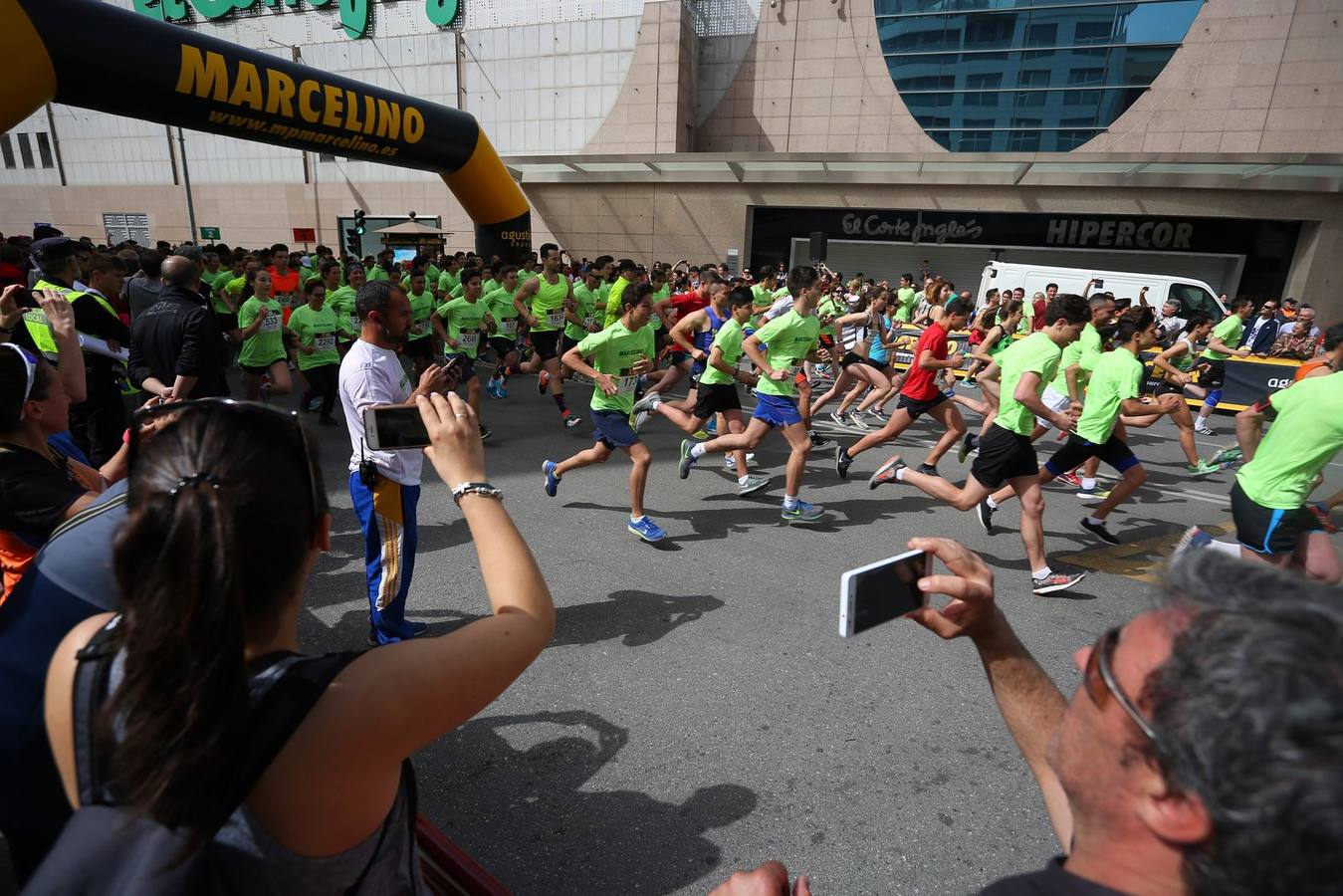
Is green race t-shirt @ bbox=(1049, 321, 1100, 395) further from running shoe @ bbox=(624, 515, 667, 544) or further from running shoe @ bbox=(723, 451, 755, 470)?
running shoe @ bbox=(624, 515, 667, 544)

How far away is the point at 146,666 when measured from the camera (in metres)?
0.82

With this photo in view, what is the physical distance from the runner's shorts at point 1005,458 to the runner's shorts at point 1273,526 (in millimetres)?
1253

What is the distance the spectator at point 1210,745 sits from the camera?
2.24 ft

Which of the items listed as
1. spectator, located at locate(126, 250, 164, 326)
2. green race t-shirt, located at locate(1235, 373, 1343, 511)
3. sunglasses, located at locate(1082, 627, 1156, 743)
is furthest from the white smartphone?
spectator, located at locate(126, 250, 164, 326)

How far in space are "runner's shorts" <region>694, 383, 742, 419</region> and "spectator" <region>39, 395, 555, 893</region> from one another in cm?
579

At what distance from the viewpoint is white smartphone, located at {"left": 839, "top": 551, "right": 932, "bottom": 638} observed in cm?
138

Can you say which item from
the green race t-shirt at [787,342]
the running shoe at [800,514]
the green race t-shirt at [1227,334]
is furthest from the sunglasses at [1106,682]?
the green race t-shirt at [1227,334]

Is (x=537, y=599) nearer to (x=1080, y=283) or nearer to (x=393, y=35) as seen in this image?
(x=1080, y=283)

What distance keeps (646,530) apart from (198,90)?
785 cm

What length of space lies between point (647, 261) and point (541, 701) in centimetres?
2224

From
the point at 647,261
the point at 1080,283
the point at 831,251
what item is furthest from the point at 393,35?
the point at 1080,283

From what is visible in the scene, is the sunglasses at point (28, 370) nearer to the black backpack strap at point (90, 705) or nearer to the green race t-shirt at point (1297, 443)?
the black backpack strap at point (90, 705)

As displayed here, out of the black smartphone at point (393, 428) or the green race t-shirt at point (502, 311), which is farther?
the green race t-shirt at point (502, 311)

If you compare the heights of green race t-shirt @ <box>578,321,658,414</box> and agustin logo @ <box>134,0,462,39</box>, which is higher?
agustin logo @ <box>134,0,462,39</box>
